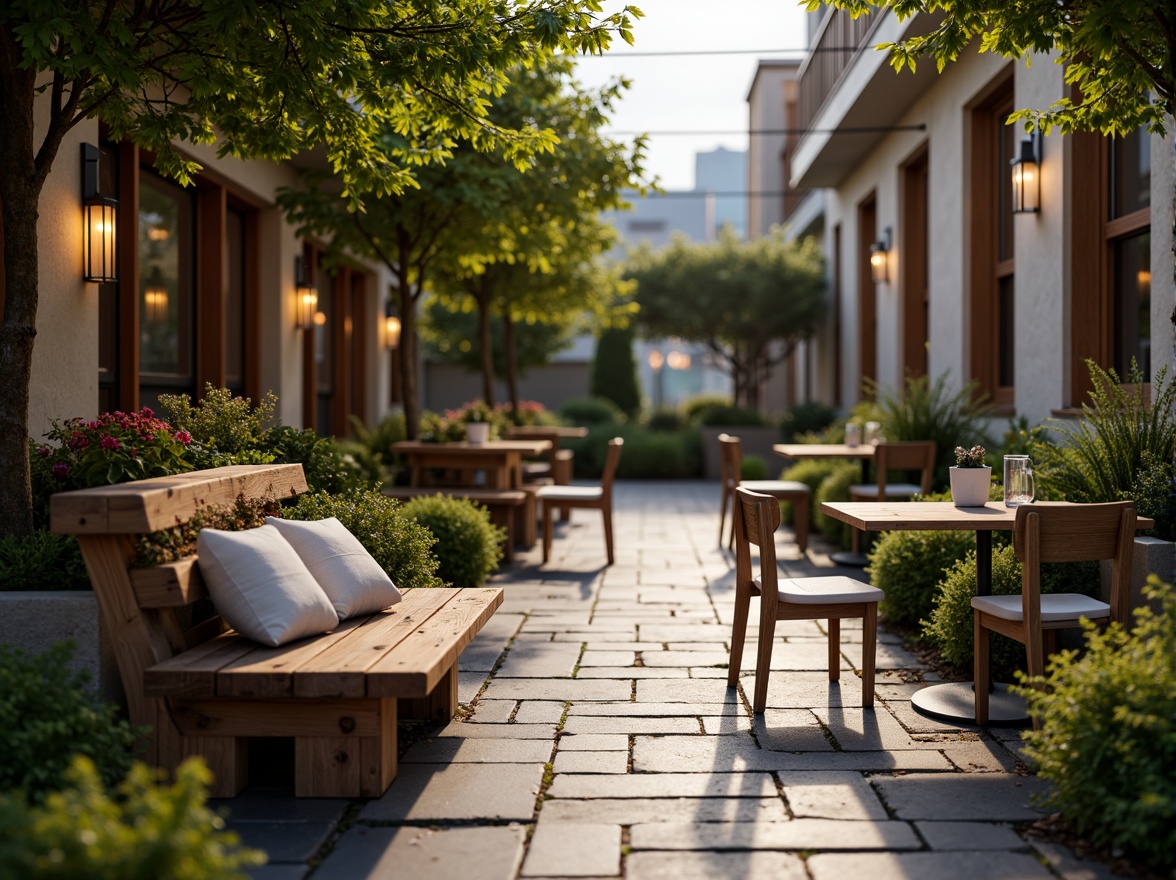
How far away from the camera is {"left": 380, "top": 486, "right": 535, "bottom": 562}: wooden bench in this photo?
9227 millimetres

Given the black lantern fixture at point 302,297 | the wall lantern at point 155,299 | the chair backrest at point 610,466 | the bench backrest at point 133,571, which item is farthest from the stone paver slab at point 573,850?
the black lantern fixture at point 302,297

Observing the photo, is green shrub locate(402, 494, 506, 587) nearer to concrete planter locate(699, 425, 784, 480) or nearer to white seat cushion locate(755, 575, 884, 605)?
white seat cushion locate(755, 575, 884, 605)

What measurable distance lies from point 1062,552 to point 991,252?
262 inches

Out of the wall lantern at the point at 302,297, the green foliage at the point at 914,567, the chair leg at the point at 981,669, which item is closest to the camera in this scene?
the chair leg at the point at 981,669

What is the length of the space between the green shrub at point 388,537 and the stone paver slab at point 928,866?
2.73m

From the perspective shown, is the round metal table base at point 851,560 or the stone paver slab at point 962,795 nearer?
the stone paver slab at point 962,795

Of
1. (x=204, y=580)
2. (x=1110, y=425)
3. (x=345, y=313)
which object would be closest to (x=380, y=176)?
(x=204, y=580)

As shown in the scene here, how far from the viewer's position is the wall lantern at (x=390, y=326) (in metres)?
16.0

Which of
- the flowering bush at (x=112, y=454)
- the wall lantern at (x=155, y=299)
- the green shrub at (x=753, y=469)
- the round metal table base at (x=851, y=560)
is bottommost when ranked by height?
the round metal table base at (x=851, y=560)

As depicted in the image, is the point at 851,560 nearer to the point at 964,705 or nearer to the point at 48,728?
the point at 964,705

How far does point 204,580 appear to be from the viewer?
389 centimetres

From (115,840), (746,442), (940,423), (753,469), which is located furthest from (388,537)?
(746,442)

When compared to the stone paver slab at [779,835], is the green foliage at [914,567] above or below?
above

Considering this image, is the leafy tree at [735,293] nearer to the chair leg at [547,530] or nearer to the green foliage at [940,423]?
the green foliage at [940,423]
